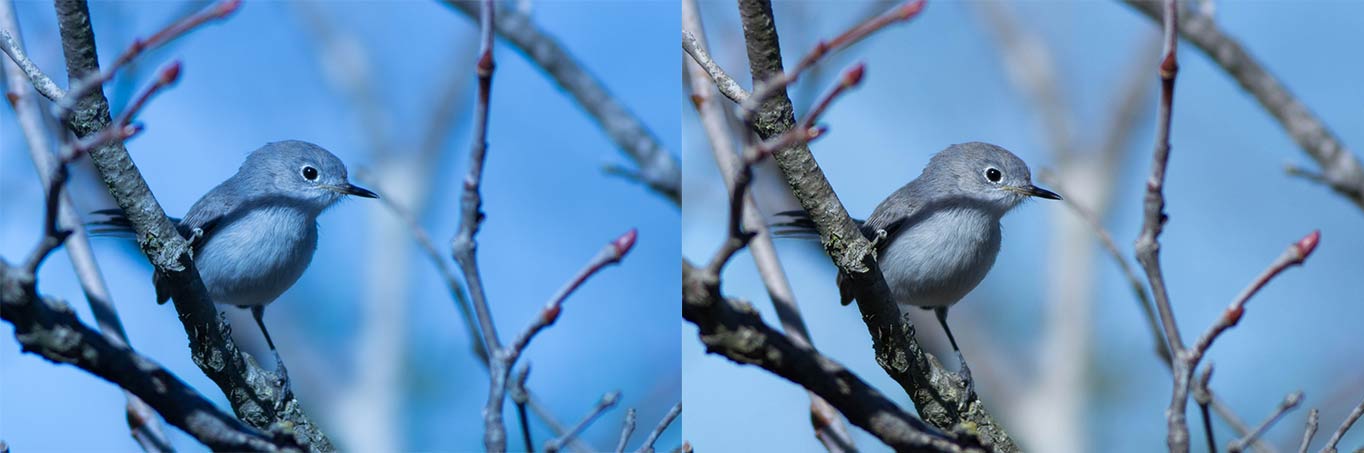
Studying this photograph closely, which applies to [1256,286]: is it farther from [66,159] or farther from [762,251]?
[66,159]

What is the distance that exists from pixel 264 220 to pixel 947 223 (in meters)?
0.74

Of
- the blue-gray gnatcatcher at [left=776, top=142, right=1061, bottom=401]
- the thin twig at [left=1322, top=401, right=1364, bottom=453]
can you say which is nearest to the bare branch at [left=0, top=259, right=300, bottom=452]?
the blue-gray gnatcatcher at [left=776, top=142, right=1061, bottom=401]

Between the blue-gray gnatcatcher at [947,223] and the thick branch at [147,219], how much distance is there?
22.3 inches

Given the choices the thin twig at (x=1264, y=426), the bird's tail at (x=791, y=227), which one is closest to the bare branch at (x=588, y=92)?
the bird's tail at (x=791, y=227)

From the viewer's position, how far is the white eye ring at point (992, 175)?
122cm

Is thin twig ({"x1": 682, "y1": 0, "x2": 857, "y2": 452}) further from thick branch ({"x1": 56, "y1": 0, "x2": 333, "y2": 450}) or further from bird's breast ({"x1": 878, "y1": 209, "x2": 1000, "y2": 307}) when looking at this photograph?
thick branch ({"x1": 56, "y1": 0, "x2": 333, "y2": 450})

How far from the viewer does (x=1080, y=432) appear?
10.1 feet

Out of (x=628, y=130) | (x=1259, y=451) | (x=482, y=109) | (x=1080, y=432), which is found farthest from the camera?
(x=1080, y=432)

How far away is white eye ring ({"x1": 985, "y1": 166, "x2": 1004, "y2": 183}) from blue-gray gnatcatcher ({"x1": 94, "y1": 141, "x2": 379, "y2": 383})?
671mm

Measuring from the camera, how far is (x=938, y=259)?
3.76ft

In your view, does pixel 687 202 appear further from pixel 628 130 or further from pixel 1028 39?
pixel 1028 39

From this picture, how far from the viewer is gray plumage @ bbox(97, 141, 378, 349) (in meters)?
1.09

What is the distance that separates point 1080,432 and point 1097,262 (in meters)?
0.49

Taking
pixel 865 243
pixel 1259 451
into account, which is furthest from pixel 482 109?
pixel 1259 451
